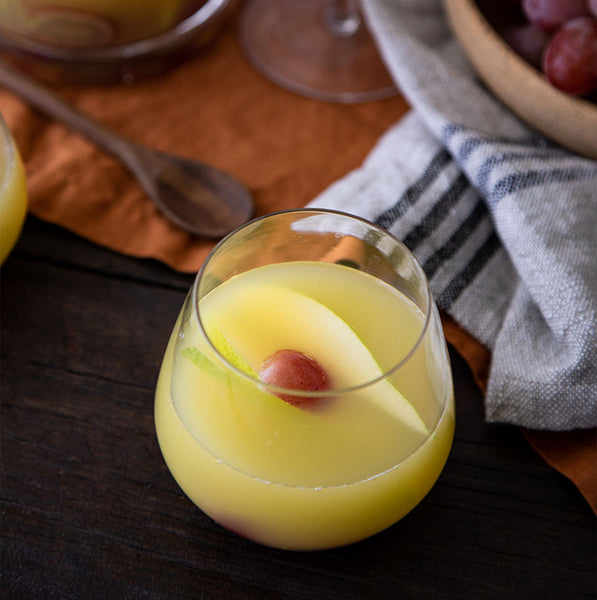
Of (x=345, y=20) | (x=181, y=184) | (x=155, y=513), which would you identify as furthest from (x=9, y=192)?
→ (x=345, y=20)

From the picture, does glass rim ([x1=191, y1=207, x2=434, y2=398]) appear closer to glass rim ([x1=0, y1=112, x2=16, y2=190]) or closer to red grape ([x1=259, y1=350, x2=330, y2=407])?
red grape ([x1=259, y1=350, x2=330, y2=407])

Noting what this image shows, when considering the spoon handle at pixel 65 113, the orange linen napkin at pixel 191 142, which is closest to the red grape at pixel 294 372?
the orange linen napkin at pixel 191 142

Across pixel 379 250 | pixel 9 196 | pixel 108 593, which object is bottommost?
pixel 108 593

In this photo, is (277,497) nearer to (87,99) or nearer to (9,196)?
(9,196)

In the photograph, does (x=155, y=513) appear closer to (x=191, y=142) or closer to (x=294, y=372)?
(x=294, y=372)

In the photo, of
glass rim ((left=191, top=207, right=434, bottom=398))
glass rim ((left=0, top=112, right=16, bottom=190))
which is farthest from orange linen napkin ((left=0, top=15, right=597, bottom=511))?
glass rim ((left=191, top=207, right=434, bottom=398))

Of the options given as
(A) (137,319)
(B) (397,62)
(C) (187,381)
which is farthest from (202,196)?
(C) (187,381)

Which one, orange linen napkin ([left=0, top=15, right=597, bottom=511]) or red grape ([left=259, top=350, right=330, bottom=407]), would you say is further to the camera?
orange linen napkin ([left=0, top=15, right=597, bottom=511])

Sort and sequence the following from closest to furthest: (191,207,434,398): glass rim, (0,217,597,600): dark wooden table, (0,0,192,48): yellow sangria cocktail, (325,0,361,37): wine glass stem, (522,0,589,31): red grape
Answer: (191,207,434,398): glass rim → (0,217,597,600): dark wooden table → (522,0,589,31): red grape → (0,0,192,48): yellow sangria cocktail → (325,0,361,37): wine glass stem
